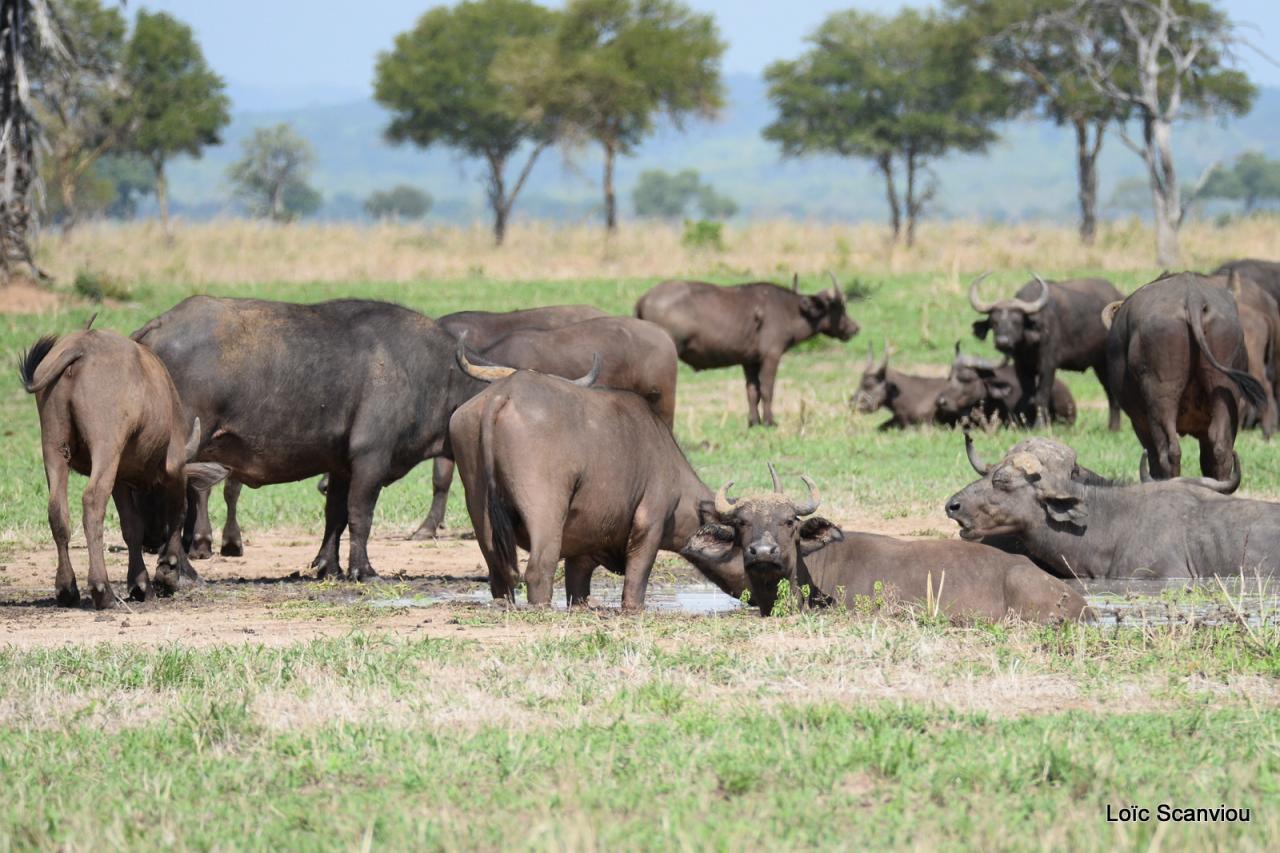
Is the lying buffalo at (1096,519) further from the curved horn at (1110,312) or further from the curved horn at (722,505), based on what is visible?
the curved horn at (1110,312)

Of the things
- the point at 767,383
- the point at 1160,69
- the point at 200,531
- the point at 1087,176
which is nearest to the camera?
the point at 200,531

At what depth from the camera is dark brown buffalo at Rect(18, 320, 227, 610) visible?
906 centimetres

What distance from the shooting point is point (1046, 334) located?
66.1 ft

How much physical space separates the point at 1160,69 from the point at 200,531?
37.0 m

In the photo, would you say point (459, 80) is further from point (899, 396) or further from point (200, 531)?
point (200, 531)

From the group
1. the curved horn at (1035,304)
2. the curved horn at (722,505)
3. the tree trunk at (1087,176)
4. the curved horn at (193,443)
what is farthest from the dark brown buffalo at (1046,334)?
the tree trunk at (1087,176)

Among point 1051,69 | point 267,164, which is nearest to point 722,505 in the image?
point 1051,69

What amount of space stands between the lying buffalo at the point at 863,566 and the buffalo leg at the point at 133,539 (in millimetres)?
3064

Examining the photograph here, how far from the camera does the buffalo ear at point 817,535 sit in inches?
359

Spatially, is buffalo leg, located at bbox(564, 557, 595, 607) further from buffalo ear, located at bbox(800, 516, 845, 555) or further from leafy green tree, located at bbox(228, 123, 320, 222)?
leafy green tree, located at bbox(228, 123, 320, 222)

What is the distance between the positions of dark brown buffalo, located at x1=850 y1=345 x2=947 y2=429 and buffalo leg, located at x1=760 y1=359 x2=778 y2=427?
3.32 feet

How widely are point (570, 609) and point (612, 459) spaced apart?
0.80 meters

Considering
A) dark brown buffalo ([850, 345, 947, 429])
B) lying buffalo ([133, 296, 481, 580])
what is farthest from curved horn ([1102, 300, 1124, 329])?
lying buffalo ([133, 296, 481, 580])

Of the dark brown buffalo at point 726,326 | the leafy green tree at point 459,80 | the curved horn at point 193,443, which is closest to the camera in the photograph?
the curved horn at point 193,443
